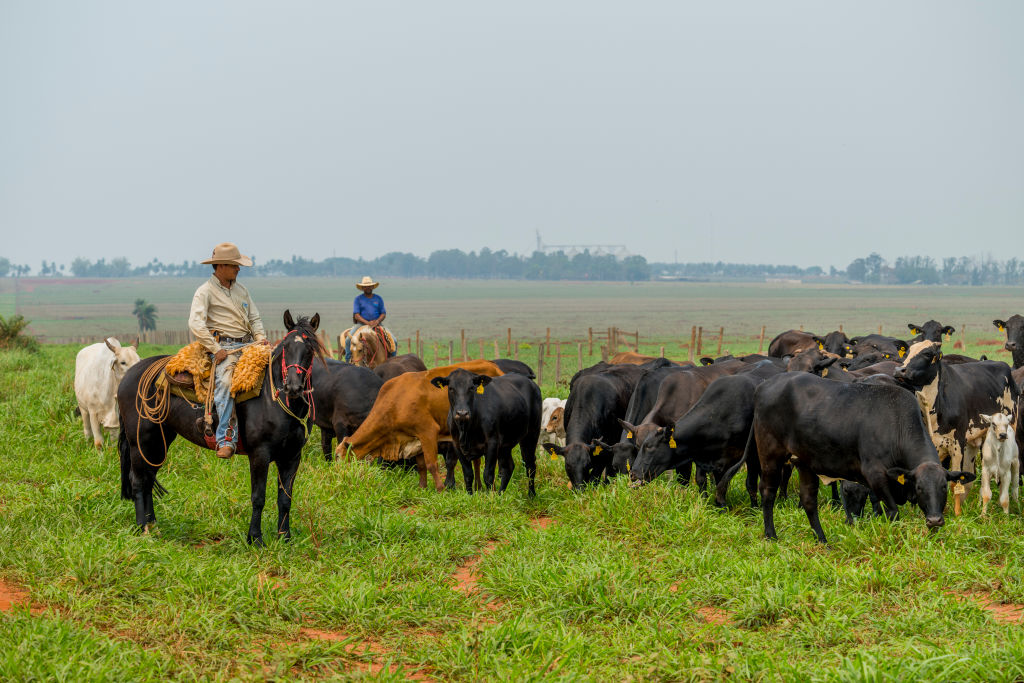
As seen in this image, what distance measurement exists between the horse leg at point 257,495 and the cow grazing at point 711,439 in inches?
157

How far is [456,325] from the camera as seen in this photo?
279ft

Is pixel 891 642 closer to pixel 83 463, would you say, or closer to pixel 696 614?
pixel 696 614

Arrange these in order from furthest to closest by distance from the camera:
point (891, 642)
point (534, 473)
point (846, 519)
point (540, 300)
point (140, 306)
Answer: point (540, 300)
point (140, 306)
point (534, 473)
point (846, 519)
point (891, 642)

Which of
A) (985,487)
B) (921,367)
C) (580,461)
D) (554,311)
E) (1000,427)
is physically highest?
(921,367)

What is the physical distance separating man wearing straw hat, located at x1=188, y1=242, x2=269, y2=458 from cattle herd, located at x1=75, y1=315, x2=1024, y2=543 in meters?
0.83

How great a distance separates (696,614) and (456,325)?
259ft

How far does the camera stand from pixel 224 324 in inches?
349

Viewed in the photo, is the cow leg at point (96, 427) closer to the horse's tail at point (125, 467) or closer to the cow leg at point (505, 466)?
the horse's tail at point (125, 467)

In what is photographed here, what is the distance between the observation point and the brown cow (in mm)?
11555

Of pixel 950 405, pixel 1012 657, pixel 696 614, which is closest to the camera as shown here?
pixel 1012 657

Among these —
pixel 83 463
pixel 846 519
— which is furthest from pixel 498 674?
pixel 83 463

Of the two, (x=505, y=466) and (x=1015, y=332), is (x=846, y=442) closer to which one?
(x=505, y=466)

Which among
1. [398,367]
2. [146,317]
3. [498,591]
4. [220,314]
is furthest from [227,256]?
[146,317]

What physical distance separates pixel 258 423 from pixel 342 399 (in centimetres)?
466
